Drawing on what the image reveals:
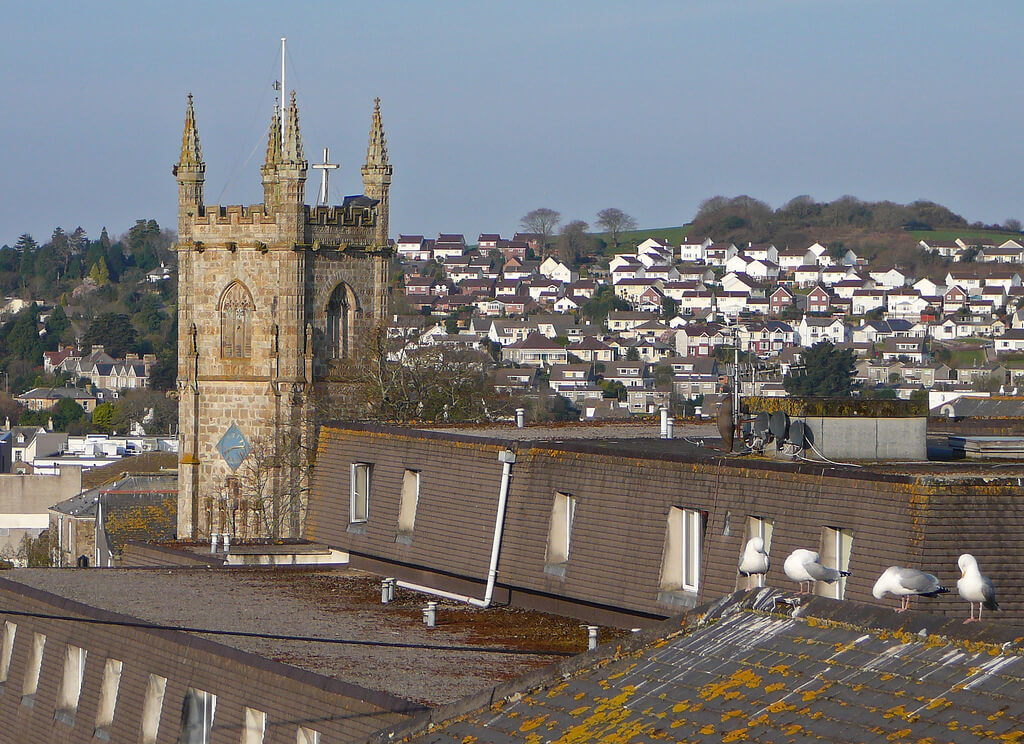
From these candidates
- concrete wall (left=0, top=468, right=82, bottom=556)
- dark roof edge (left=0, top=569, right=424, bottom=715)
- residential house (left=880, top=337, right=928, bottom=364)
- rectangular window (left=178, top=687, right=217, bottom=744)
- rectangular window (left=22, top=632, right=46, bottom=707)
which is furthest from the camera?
residential house (left=880, top=337, right=928, bottom=364)

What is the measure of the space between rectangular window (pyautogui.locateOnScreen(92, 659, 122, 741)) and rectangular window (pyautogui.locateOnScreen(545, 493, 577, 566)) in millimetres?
4353

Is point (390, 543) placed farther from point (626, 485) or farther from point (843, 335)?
point (843, 335)

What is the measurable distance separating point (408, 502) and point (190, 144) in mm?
28922

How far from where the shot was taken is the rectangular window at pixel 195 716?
18.6 meters

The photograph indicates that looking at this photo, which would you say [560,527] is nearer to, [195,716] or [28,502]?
[195,716]

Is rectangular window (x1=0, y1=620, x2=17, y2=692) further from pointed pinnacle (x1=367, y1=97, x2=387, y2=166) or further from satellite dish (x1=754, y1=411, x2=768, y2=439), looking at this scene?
pointed pinnacle (x1=367, y1=97, x2=387, y2=166)

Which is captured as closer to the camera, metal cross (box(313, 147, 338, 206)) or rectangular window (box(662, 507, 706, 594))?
rectangular window (box(662, 507, 706, 594))

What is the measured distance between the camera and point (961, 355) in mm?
164000

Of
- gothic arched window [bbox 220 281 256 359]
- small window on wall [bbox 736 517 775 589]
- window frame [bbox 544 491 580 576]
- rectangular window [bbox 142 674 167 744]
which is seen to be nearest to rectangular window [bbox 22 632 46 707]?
rectangular window [bbox 142 674 167 744]

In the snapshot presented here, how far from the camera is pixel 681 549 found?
20.0m

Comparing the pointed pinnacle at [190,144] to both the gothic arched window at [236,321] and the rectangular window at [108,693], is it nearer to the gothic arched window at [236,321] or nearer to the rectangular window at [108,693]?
the gothic arched window at [236,321]

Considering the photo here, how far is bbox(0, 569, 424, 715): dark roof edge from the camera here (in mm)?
15930

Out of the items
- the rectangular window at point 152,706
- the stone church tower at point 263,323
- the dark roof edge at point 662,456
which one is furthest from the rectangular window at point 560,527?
the stone church tower at point 263,323

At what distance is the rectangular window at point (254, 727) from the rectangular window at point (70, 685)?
12.4 feet
